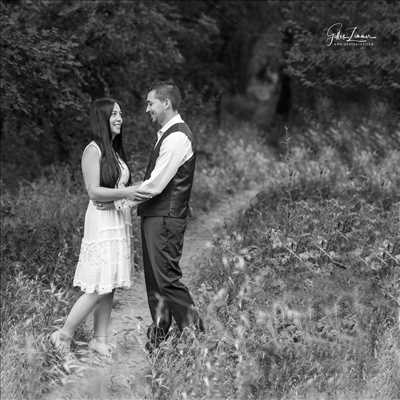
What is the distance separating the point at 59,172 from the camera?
38.9 ft

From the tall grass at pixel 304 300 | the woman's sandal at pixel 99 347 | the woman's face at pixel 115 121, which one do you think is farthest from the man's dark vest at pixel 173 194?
the woman's sandal at pixel 99 347

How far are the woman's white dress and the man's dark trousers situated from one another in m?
0.23

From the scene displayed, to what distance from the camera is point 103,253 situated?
5.59 meters

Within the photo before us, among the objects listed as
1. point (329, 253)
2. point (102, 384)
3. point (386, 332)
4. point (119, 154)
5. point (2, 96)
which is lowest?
point (102, 384)

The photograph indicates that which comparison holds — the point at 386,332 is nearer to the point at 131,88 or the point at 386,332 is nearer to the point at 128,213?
the point at 128,213

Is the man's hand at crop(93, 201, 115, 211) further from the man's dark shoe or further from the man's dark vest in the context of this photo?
the man's dark shoe

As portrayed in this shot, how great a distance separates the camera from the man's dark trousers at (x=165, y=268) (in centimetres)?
546

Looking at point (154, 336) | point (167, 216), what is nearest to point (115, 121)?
point (167, 216)

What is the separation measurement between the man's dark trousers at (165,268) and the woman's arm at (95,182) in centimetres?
31

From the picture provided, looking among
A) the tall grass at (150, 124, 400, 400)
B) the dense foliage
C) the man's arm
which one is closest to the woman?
the man's arm

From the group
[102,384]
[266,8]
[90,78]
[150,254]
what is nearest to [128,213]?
[150,254]

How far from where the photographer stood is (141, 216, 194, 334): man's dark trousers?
17.9 ft

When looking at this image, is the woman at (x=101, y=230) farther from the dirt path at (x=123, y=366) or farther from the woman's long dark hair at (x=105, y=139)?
the dirt path at (x=123, y=366)

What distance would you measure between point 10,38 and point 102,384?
5.19 m
